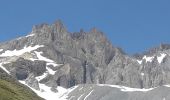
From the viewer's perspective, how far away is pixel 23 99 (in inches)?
5630

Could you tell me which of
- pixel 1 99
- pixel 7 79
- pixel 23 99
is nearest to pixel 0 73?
pixel 7 79

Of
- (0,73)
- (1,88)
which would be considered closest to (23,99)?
(1,88)

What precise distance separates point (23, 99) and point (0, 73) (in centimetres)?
3325

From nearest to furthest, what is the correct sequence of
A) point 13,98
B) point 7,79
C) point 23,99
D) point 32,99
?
1. point 13,98
2. point 23,99
3. point 32,99
4. point 7,79

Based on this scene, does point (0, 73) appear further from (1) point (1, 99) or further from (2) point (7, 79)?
(1) point (1, 99)

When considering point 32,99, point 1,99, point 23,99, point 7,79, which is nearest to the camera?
point 1,99

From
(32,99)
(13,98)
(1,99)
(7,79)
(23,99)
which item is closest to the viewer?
(1,99)

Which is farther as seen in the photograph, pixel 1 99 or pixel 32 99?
pixel 32 99

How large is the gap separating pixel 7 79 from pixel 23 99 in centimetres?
3022

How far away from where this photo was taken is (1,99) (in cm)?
12231

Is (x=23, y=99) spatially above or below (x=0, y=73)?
below

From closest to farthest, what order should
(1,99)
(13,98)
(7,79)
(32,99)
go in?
(1,99) → (13,98) → (32,99) → (7,79)

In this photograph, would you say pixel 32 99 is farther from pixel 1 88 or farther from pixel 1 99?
pixel 1 99

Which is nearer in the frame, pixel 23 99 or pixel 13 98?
pixel 13 98
